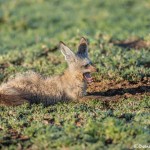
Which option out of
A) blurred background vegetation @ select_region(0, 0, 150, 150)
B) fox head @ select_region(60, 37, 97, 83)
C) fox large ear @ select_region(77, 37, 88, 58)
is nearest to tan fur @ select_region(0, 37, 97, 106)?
fox head @ select_region(60, 37, 97, 83)

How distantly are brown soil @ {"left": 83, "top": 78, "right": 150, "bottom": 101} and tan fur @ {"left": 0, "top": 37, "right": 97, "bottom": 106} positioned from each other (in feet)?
0.97

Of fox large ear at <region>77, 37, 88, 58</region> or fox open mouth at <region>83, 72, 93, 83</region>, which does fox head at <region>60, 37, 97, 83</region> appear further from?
fox large ear at <region>77, 37, 88, 58</region>

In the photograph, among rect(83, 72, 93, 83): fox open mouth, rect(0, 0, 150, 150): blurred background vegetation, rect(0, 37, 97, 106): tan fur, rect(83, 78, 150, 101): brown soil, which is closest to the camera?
rect(0, 0, 150, 150): blurred background vegetation

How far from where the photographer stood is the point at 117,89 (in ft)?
33.1

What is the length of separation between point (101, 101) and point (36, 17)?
10.8m

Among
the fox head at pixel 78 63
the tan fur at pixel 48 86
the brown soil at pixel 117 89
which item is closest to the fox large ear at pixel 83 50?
the fox head at pixel 78 63

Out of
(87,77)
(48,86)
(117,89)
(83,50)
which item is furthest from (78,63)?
(117,89)

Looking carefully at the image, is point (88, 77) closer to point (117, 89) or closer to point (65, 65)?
point (117, 89)

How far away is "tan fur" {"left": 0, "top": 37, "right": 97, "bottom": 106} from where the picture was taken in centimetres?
939

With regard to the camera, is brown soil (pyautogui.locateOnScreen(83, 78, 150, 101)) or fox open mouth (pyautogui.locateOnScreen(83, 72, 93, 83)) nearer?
brown soil (pyautogui.locateOnScreen(83, 78, 150, 101))

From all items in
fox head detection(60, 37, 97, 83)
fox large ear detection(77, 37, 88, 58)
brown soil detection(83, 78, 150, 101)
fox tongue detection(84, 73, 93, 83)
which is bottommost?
brown soil detection(83, 78, 150, 101)

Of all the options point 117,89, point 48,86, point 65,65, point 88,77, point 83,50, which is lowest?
point 117,89

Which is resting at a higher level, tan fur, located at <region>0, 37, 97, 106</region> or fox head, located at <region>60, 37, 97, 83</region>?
fox head, located at <region>60, 37, 97, 83</region>

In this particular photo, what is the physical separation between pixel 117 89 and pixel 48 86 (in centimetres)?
141
